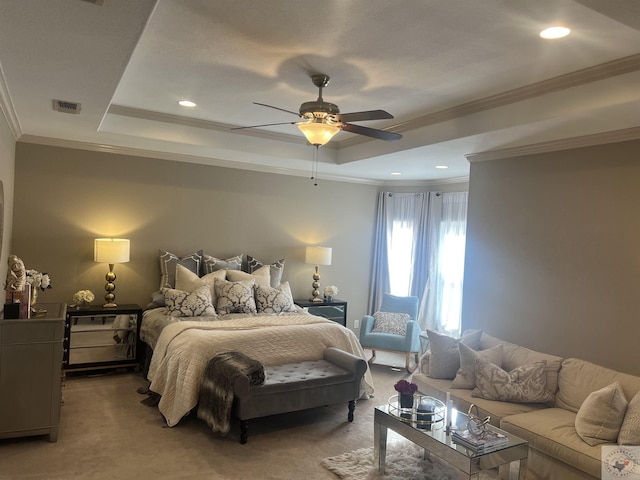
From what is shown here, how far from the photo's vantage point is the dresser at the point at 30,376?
3.46 meters

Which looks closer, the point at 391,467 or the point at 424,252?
the point at 391,467

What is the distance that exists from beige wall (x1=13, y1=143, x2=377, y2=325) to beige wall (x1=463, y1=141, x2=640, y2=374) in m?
2.52

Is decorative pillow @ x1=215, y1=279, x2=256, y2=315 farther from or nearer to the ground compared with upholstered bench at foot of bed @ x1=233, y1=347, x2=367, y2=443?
farther from the ground

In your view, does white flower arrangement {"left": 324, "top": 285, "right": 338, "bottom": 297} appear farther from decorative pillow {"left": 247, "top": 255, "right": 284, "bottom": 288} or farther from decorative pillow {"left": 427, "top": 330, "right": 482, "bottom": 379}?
decorative pillow {"left": 427, "top": 330, "right": 482, "bottom": 379}

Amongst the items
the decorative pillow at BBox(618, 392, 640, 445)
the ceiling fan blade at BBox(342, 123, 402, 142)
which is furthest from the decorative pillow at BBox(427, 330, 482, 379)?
the ceiling fan blade at BBox(342, 123, 402, 142)

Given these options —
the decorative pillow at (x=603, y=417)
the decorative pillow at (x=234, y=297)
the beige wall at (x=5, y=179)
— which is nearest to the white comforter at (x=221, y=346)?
the decorative pillow at (x=234, y=297)

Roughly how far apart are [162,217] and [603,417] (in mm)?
4886

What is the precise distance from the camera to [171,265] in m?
5.71

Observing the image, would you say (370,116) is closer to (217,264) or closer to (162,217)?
(217,264)

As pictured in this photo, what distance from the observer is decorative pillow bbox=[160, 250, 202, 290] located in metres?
5.68

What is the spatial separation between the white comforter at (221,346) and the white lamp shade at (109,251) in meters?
1.18

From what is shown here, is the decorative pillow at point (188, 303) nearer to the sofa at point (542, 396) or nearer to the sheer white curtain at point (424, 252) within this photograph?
the sofa at point (542, 396)

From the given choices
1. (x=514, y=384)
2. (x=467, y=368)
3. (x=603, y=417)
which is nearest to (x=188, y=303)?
(x=467, y=368)

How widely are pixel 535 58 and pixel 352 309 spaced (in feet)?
16.3
